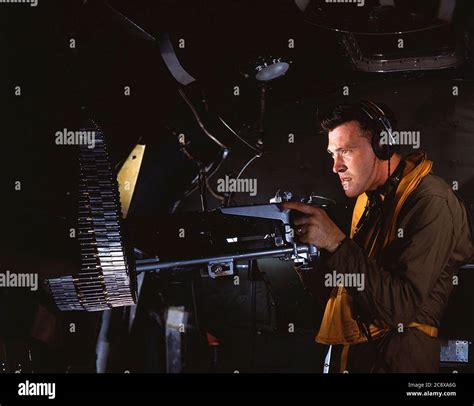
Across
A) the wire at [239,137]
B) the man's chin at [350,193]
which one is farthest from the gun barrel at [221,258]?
the wire at [239,137]

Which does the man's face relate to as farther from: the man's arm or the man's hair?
the man's arm

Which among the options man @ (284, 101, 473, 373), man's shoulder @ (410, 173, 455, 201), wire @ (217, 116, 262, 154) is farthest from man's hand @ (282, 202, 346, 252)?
wire @ (217, 116, 262, 154)

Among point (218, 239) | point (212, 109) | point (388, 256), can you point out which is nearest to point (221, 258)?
point (218, 239)

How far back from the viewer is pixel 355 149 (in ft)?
5.34

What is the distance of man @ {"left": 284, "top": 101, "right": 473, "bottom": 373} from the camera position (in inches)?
A: 54.7

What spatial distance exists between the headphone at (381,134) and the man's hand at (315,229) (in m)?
0.37

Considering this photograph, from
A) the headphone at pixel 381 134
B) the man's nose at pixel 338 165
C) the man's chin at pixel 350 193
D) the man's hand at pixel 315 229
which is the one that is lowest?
the man's hand at pixel 315 229

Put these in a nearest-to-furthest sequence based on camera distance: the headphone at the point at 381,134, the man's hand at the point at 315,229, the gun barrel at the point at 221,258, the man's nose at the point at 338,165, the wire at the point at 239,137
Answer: the gun barrel at the point at 221,258 < the man's hand at the point at 315,229 < the headphone at the point at 381,134 < the man's nose at the point at 338,165 < the wire at the point at 239,137

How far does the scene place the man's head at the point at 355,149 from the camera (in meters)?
1.59

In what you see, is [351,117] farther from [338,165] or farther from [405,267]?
[405,267]

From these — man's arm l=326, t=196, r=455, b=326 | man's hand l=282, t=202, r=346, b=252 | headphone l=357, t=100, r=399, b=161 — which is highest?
headphone l=357, t=100, r=399, b=161

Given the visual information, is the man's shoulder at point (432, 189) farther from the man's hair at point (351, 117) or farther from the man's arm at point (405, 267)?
the man's hair at point (351, 117)

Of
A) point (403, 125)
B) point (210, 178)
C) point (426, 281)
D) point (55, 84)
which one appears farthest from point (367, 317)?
point (55, 84)

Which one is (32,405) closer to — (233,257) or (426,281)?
(233,257)
